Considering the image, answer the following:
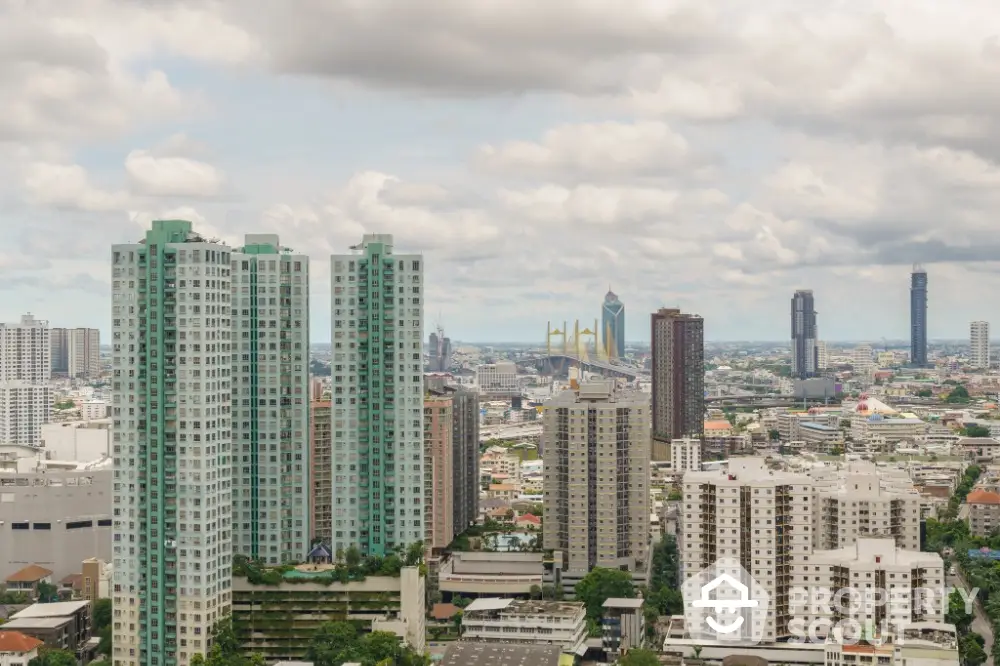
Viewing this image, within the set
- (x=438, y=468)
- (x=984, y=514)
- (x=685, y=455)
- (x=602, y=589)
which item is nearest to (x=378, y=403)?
(x=602, y=589)

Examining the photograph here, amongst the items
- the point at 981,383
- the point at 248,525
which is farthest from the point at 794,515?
the point at 981,383

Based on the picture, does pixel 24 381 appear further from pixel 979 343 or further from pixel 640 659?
pixel 979 343

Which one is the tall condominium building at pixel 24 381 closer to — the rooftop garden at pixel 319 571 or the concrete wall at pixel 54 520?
the concrete wall at pixel 54 520

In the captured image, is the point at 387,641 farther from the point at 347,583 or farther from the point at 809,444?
the point at 809,444

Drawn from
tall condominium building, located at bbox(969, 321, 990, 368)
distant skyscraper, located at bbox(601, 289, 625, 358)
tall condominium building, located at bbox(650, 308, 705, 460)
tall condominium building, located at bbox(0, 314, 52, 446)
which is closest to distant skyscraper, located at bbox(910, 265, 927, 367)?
tall condominium building, located at bbox(969, 321, 990, 368)

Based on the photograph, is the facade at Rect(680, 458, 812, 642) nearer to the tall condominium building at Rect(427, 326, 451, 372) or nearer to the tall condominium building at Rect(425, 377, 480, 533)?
the tall condominium building at Rect(425, 377, 480, 533)

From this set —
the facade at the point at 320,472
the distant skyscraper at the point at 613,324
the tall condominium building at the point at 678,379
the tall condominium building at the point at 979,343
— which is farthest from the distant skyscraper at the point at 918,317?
the facade at the point at 320,472
